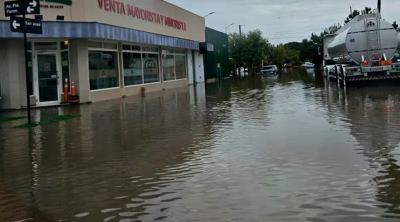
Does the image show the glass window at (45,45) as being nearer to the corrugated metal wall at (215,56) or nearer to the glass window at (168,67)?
the glass window at (168,67)

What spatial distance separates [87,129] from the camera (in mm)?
12094

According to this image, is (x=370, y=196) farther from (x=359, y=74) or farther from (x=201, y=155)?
(x=359, y=74)

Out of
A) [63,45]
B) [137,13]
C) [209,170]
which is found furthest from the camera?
[137,13]

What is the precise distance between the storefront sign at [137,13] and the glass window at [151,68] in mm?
2423

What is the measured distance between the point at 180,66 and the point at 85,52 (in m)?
16.7

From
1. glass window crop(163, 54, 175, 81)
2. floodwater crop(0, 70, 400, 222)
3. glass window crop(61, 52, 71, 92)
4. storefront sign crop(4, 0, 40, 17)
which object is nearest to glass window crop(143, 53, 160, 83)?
glass window crop(163, 54, 175, 81)

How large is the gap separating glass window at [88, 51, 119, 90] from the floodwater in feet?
32.6

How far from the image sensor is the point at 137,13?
91.0 feet

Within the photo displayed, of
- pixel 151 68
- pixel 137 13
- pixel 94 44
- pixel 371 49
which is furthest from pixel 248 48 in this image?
pixel 94 44

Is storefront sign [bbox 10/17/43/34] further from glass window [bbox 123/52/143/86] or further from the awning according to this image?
glass window [bbox 123/52/143/86]

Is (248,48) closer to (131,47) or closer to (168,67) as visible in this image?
(168,67)

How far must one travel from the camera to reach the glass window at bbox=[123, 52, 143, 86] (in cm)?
2645

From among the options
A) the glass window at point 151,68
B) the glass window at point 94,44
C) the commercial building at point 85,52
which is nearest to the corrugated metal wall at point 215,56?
the glass window at point 151,68

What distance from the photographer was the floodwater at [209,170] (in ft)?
16.6
